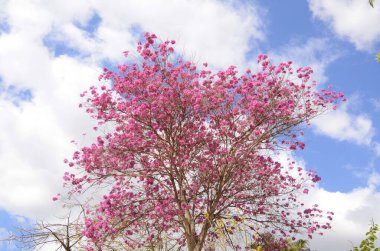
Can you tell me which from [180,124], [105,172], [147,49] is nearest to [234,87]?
[180,124]

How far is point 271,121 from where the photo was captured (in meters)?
14.4

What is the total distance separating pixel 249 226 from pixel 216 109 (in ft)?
14.3

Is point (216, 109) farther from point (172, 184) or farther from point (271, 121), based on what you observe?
point (172, 184)

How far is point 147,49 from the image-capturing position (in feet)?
48.8

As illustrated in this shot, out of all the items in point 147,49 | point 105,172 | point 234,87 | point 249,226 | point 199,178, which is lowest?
point 249,226

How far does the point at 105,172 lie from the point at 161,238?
9.78 ft

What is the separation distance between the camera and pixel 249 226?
15.4m

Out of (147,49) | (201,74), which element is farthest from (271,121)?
(147,49)

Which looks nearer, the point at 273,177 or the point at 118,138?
the point at 118,138

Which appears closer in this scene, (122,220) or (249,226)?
(122,220)

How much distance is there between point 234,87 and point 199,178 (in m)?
3.24

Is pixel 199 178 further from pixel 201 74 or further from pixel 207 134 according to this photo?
pixel 201 74

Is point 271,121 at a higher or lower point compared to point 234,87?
lower

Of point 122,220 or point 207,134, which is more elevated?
point 207,134
